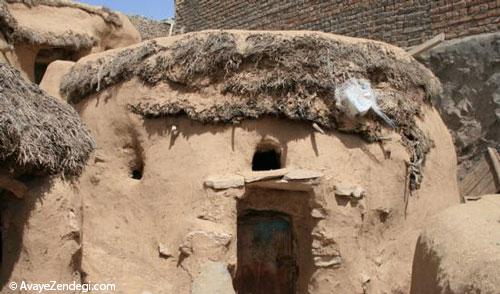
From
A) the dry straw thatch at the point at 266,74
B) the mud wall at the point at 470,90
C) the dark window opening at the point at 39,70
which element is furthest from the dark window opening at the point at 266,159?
the dark window opening at the point at 39,70

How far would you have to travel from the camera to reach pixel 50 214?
264 inches

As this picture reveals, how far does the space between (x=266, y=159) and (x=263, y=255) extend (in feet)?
4.35

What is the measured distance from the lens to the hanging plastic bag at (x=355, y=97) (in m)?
8.54

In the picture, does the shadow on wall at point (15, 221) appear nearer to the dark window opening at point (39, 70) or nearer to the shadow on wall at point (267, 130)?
the shadow on wall at point (267, 130)

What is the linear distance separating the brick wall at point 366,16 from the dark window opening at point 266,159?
16.6 ft

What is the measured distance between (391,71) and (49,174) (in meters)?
4.64

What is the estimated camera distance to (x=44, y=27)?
1250cm

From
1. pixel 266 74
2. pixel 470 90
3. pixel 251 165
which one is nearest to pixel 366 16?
pixel 470 90

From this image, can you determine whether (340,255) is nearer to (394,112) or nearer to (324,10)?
(394,112)

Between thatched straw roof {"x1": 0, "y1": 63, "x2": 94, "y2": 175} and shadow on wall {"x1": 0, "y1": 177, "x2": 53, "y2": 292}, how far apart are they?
5.6 inches

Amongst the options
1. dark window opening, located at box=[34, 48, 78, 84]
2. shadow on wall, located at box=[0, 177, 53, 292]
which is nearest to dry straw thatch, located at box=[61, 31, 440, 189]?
shadow on wall, located at box=[0, 177, 53, 292]

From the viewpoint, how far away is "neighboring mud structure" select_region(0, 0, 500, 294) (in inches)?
327

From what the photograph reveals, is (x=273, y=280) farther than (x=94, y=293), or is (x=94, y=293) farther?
(x=273, y=280)

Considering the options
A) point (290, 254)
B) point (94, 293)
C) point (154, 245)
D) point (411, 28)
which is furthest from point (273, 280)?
point (411, 28)
